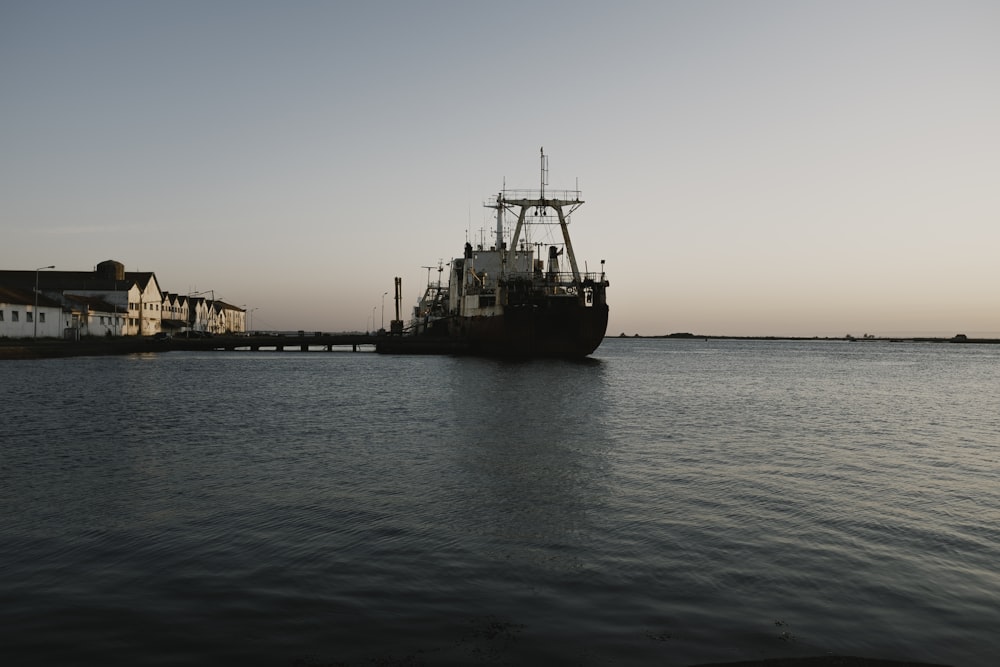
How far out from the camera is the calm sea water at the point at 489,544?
6.86 metres

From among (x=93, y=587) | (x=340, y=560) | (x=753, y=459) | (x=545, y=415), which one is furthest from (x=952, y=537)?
(x=545, y=415)

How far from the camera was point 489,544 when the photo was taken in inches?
411

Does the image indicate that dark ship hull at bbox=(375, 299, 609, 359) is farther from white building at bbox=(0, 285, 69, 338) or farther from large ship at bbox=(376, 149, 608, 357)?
white building at bbox=(0, 285, 69, 338)

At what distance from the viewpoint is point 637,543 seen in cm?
1051

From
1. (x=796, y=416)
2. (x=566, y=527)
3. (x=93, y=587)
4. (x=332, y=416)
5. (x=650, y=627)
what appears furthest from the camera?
(x=796, y=416)

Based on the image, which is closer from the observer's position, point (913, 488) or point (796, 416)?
point (913, 488)

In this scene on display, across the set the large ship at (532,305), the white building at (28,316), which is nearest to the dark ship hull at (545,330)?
the large ship at (532,305)

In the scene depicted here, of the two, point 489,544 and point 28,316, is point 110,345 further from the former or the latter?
point 489,544

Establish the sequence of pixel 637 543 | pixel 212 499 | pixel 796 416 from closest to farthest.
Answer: pixel 637 543 < pixel 212 499 < pixel 796 416

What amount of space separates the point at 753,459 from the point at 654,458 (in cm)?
272

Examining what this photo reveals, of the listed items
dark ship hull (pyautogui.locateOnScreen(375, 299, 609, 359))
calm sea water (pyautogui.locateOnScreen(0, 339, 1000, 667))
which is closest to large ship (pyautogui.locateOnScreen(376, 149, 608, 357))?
dark ship hull (pyautogui.locateOnScreen(375, 299, 609, 359))

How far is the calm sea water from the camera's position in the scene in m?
6.86

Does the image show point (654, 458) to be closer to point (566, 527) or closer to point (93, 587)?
point (566, 527)

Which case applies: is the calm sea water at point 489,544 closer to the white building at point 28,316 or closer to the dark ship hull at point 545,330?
the dark ship hull at point 545,330
